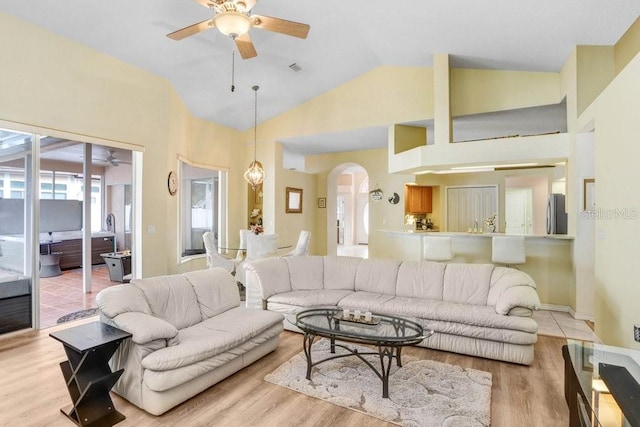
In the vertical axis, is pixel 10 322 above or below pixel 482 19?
below

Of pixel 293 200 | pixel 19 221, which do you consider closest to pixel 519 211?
pixel 293 200

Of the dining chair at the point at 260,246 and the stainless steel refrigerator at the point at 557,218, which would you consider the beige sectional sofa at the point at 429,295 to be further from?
the stainless steel refrigerator at the point at 557,218

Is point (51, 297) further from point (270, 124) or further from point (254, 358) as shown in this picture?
point (270, 124)

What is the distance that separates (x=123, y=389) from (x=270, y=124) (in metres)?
5.84

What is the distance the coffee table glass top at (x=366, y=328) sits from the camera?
2514 mm

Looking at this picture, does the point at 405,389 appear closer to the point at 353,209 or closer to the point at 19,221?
the point at 19,221

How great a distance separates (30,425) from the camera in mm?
2152

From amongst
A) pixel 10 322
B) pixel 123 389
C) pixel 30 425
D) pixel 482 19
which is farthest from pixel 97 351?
pixel 482 19

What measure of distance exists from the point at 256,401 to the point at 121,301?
4.11 ft

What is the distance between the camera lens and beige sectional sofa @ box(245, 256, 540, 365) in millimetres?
3064

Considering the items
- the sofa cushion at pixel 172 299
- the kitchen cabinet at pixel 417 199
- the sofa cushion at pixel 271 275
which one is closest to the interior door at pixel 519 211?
the kitchen cabinet at pixel 417 199

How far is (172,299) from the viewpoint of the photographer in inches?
117

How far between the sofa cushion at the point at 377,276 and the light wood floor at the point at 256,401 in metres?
1.04

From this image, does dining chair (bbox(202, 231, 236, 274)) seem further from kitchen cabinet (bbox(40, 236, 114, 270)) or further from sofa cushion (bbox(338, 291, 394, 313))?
kitchen cabinet (bbox(40, 236, 114, 270))
